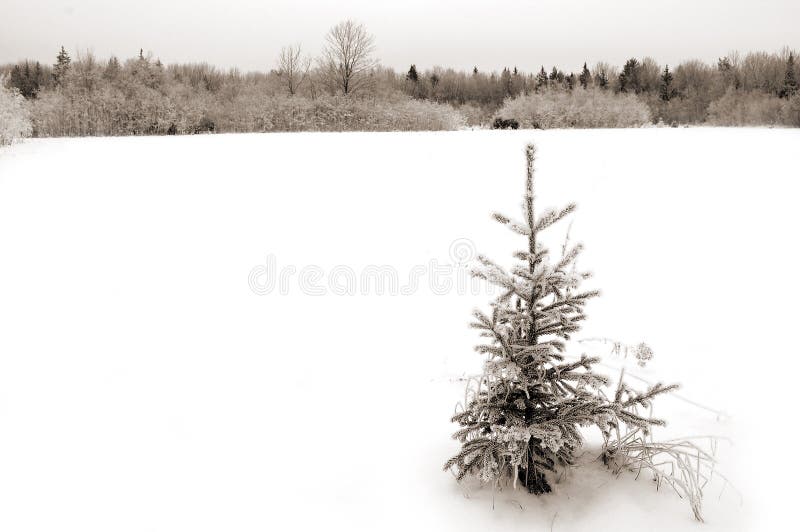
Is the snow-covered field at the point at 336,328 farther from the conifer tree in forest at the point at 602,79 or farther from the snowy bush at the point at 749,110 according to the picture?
the conifer tree in forest at the point at 602,79

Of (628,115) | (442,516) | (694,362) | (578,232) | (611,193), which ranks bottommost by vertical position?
(442,516)

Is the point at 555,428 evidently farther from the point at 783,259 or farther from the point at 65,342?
the point at 783,259

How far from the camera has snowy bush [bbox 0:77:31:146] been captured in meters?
13.3

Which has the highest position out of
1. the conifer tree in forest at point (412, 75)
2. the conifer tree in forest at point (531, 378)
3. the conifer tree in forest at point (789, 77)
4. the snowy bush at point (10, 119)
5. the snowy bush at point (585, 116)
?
the conifer tree in forest at point (412, 75)

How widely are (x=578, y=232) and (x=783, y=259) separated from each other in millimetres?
2685

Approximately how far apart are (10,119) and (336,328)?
1313cm

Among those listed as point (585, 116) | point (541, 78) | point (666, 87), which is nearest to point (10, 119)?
point (585, 116)

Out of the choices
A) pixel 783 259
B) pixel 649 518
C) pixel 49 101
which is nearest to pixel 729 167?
pixel 783 259

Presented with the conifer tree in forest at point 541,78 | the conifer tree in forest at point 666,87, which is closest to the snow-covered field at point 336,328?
the conifer tree in forest at point 666,87

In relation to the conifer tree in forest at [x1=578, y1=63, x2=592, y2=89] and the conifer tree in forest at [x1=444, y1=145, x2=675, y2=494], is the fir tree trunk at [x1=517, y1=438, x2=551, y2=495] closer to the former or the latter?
the conifer tree in forest at [x1=444, y1=145, x2=675, y2=494]

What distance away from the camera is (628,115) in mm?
21188

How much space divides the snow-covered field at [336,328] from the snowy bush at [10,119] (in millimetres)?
1879

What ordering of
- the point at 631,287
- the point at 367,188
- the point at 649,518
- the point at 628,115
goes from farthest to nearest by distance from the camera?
the point at 628,115
the point at 367,188
the point at 631,287
the point at 649,518

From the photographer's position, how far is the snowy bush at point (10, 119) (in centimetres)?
1334
